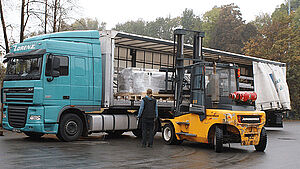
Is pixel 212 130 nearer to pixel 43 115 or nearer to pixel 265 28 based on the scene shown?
pixel 43 115

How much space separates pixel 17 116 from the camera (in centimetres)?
1243

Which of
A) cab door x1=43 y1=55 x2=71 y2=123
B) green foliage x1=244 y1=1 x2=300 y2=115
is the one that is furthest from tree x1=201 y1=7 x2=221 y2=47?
cab door x1=43 y1=55 x2=71 y2=123

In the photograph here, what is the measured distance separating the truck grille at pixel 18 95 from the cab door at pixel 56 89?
1.62 ft

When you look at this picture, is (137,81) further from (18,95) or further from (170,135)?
(18,95)

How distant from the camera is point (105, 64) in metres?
13.8

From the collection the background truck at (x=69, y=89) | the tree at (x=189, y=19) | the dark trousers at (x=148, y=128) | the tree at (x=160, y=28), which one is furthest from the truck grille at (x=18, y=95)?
the tree at (x=160, y=28)

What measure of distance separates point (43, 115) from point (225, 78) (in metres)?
6.00

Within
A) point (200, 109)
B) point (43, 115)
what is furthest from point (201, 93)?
point (43, 115)

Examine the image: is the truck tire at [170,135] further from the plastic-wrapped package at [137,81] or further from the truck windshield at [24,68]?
the truck windshield at [24,68]

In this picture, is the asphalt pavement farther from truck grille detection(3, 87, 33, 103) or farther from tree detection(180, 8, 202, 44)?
tree detection(180, 8, 202, 44)

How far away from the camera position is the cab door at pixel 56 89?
12.1m

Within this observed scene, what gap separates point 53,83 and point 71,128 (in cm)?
167

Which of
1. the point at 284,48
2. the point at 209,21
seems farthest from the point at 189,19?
the point at 284,48

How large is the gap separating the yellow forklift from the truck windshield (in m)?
4.62
